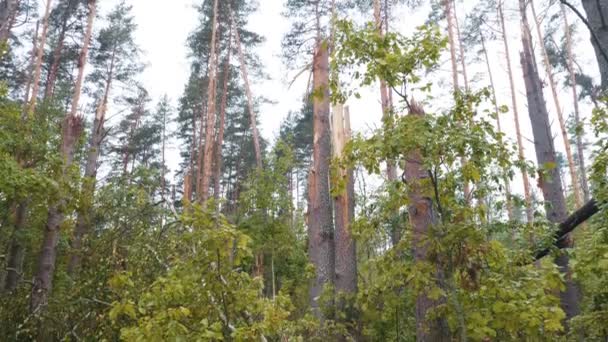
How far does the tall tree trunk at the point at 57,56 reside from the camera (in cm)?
1611

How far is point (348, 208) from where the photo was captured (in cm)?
855

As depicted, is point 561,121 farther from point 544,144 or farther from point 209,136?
point 209,136

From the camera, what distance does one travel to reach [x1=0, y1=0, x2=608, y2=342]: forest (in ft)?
9.94

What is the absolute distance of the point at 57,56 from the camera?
696 inches

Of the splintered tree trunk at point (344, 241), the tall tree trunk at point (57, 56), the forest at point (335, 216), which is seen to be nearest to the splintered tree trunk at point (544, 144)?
the forest at point (335, 216)

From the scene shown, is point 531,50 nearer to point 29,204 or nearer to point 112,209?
point 112,209

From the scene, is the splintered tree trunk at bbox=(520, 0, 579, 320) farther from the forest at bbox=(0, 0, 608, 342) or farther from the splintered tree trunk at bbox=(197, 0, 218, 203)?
the splintered tree trunk at bbox=(197, 0, 218, 203)

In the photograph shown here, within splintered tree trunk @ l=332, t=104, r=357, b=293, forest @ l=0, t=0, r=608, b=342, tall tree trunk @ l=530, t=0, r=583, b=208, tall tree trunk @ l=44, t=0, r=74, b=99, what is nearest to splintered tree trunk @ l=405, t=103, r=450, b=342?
forest @ l=0, t=0, r=608, b=342

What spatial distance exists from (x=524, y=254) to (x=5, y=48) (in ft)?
29.7

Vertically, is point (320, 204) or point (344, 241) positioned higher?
point (320, 204)

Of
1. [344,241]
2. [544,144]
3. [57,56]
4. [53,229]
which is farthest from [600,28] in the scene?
[57,56]

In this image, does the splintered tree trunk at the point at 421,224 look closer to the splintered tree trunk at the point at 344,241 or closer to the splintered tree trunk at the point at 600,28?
the splintered tree trunk at the point at 600,28

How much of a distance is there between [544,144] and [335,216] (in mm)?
4572

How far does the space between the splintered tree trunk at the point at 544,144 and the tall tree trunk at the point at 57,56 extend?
15.5m
